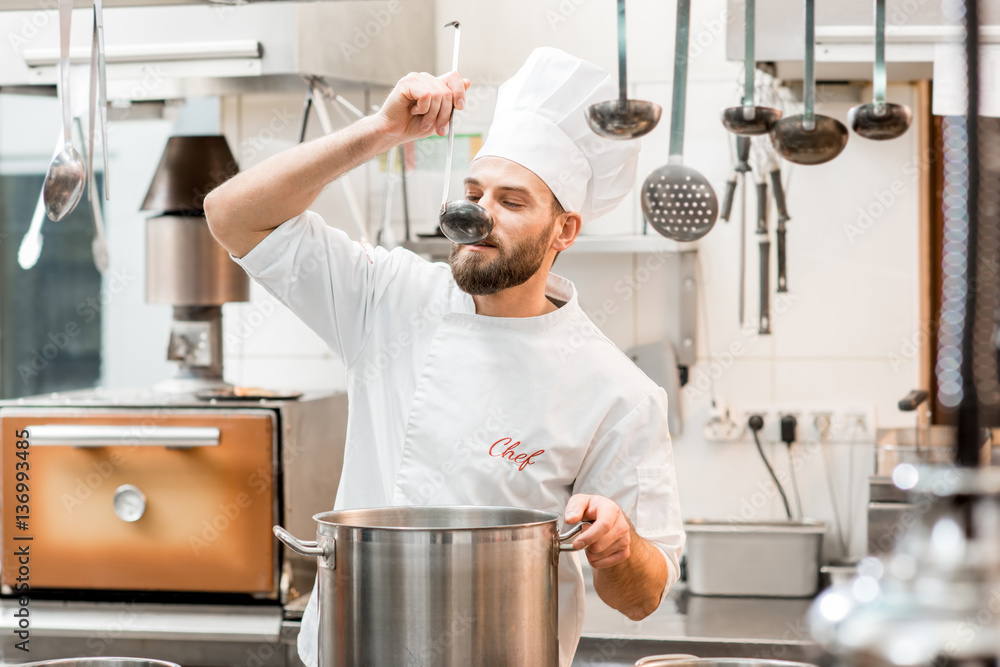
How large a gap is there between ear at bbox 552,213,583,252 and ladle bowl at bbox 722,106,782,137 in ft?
1.23

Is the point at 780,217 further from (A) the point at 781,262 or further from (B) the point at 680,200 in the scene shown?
(B) the point at 680,200

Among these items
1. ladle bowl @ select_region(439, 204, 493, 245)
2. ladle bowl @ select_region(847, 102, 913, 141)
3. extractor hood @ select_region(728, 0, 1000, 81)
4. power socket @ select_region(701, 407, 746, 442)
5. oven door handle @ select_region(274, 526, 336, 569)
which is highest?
extractor hood @ select_region(728, 0, 1000, 81)

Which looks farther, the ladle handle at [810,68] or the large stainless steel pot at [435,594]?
the ladle handle at [810,68]

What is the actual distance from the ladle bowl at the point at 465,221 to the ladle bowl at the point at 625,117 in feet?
0.54

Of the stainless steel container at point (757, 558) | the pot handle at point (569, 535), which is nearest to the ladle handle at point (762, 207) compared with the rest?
the stainless steel container at point (757, 558)

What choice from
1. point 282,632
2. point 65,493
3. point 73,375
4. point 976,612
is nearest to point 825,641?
point 976,612

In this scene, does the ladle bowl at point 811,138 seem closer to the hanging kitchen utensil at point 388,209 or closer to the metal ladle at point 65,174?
the metal ladle at point 65,174

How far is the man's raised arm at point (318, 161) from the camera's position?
1106 mm

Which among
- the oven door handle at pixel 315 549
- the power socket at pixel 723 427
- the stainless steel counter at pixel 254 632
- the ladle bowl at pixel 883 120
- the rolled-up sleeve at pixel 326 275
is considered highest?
the ladle bowl at pixel 883 120

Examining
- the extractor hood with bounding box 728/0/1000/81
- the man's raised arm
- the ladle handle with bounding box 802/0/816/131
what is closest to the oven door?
the man's raised arm

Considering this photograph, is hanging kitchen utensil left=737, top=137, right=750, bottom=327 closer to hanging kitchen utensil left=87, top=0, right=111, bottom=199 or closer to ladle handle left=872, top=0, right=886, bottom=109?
ladle handle left=872, top=0, right=886, bottom=109

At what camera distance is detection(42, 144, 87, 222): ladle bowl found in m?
1.07

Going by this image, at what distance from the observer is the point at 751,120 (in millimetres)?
1018

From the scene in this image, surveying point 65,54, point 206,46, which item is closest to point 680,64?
point 65,54
